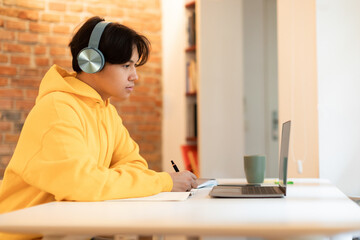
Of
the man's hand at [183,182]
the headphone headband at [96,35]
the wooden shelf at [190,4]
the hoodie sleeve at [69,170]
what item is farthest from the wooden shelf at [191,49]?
the hoodie sleeve at [69,170]

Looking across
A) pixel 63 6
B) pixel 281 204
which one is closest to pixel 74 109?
pixel 281 204

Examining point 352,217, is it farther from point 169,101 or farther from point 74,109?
point 169,101

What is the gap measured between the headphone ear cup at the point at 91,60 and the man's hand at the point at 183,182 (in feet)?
1.51

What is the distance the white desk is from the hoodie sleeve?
61 millimetres

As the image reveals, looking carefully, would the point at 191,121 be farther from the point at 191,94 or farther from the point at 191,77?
the point at 191,77

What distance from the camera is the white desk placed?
2.41ft

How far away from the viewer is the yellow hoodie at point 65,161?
117 cm

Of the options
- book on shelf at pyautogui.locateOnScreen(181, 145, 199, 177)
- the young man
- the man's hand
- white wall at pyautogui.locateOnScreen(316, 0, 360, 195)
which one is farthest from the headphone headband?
book on shelf at pyautogui.locateOnScreen(181, 145, 199, 177)

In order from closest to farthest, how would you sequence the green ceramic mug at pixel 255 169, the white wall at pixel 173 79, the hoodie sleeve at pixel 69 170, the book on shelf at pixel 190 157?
the hoodie sleeve at pixel 69 170 < the green ceramic mug at pixel 255 169 < the book on shelf at pixel 190 157 < the white wall at pixel 173 79

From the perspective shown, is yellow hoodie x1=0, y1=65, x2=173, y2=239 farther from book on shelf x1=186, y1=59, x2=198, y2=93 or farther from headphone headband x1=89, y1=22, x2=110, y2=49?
book on shelf x1=186, y1=59, x2=198, y2=93

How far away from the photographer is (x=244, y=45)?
4.13 meters

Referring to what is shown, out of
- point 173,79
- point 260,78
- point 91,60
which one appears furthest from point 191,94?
point 91,60

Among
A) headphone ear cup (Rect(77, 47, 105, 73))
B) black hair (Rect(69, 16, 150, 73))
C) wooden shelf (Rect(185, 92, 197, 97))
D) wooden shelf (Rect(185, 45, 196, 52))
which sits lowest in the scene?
headphone ear cup (Rect(77, 47, 105, 73))

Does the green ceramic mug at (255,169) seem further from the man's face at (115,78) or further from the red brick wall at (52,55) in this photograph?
the red brick wall at (52,55)
